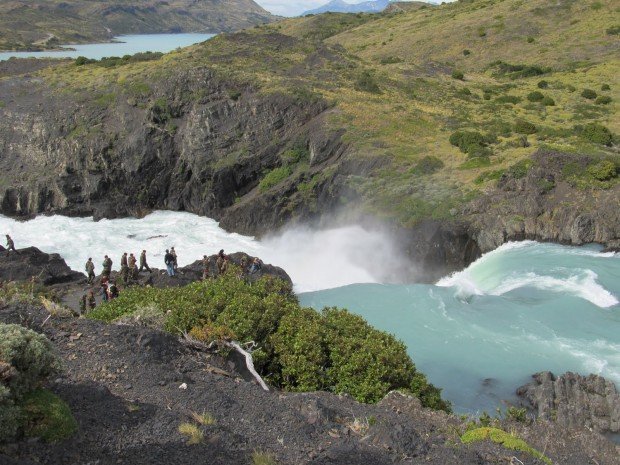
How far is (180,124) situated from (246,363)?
120 ft

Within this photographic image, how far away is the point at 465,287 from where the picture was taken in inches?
1011

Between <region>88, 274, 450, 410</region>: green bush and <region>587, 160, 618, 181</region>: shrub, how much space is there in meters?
21.6

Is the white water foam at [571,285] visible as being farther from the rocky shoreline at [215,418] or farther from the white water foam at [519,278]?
the rocky shoreline at [215,418]

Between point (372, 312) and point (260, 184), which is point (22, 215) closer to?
A: point (260, 184)

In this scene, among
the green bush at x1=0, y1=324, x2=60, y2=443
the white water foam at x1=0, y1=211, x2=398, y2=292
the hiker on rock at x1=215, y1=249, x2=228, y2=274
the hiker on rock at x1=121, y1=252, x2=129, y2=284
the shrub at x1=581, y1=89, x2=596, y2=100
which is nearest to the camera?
the green bush at x1=0, y1=324, x2=60, y2=443

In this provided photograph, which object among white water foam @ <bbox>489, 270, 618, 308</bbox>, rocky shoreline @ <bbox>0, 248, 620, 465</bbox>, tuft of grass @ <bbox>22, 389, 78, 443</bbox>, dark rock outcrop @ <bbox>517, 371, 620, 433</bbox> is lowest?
dark rock outcrop @ <bbox>517, 371, 620, 433</bbox>

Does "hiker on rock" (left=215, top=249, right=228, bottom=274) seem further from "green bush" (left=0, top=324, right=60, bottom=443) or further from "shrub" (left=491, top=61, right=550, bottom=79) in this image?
"shrub" (left=491, top=61, right=550, bottom=79)

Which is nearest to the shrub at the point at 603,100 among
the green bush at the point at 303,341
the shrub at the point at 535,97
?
the shrub at the point at 535,97

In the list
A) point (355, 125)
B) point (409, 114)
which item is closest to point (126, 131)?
point (355, 125)

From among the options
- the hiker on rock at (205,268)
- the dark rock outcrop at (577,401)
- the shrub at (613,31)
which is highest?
the shrub at (613,31)

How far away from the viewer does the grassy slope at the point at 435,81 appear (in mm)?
36094

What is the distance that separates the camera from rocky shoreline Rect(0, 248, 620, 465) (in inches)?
339

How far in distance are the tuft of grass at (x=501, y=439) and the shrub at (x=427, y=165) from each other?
26985mm

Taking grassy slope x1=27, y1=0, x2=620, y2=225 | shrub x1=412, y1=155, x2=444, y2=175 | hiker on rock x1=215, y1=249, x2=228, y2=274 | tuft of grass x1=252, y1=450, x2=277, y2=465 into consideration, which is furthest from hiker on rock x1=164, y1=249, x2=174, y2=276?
tuft of grass x1=252, y1=450, x2=277, y2=465
